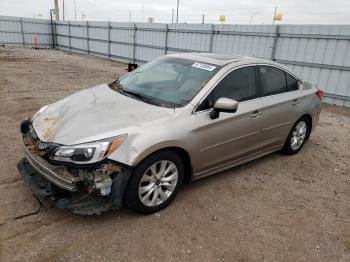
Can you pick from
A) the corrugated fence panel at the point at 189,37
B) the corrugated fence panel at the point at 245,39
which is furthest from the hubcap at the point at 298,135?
the corrugated fence panel at the point at 189,37

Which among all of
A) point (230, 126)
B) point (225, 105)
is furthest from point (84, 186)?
point (230, 126)

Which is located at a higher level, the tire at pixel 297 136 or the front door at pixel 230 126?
the front door at pixel 230 126

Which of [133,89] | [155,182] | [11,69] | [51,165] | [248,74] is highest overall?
[248,74]

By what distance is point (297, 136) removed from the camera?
5230mm

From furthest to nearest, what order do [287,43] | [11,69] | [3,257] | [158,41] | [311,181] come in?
[158,41] → [11,69] → [287,43] → [311,181] → [3,257]

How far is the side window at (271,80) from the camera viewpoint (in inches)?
172

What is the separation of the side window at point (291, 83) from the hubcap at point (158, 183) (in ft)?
8.45

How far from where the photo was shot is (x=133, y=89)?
4020 mm

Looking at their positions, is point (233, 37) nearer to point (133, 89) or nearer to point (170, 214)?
point (133, 89)

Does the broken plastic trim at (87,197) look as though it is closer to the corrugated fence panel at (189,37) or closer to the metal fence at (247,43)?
the metal fence at (247,43)

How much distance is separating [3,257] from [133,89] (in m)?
2.31

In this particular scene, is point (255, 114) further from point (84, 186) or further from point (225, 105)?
point (84, 186)

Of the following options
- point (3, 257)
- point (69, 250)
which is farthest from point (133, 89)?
point (3, 257)

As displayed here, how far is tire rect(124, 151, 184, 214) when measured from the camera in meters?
3.04
